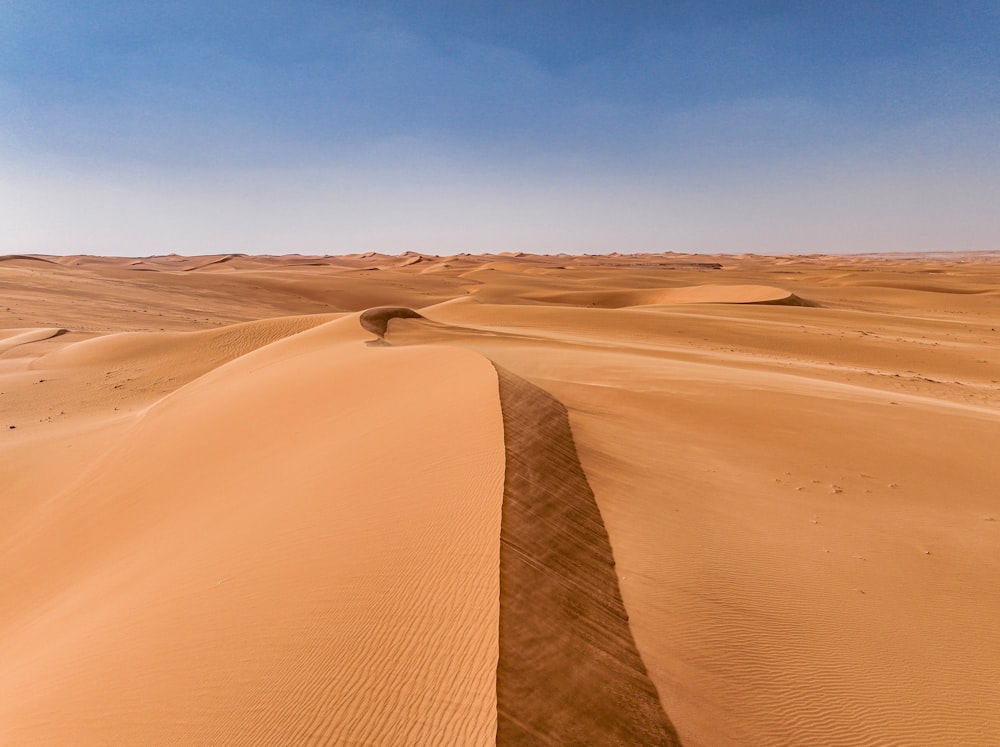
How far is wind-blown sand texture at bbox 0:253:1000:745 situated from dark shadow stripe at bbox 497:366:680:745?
0.01m

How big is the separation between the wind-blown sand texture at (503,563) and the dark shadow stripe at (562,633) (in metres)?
0.01

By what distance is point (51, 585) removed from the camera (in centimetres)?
480

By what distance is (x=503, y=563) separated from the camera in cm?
275

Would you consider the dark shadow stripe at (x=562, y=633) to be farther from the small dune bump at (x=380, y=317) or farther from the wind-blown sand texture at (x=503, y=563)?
the small dune bump at (x=380, y=317)

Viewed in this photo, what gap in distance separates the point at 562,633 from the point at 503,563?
443 mm

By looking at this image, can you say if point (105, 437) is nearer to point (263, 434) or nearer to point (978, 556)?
point (263, 434)

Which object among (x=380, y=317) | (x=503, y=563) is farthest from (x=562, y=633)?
(x=380, y=317)

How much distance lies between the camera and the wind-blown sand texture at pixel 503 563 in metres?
2.27

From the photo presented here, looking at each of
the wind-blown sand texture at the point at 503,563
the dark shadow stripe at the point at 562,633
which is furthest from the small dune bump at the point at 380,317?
the dark shadow stripe at the point at 562,633

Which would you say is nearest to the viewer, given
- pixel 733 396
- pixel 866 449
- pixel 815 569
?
pixel 815 569

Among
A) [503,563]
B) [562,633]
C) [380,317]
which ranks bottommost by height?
[562,633]

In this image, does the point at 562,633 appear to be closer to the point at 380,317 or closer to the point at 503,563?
the point at 503,563

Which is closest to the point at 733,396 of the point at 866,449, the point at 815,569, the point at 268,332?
the point at 866,449

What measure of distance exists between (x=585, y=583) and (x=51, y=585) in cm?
463
